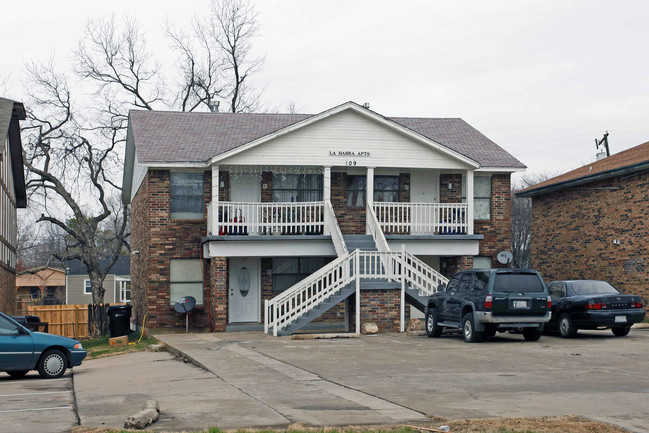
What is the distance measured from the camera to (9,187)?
127 feet

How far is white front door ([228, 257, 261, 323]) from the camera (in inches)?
1129

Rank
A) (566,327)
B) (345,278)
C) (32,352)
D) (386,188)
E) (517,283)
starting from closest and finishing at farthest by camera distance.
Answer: (32,352) < (517,283) < (566,327) < (345,278) < (386,188)

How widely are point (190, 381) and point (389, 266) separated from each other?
11.5 metres

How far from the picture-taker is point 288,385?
42.7ft

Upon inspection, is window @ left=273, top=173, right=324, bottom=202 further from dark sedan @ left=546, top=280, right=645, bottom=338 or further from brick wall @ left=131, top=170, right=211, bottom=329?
dark sedan @ left=546, top=280, right=645, bottom=338

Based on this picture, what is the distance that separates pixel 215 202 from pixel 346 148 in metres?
4.64

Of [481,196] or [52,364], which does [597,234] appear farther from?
[52,364]

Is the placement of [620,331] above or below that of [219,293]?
below

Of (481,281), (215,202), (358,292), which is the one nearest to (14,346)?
(481,281)

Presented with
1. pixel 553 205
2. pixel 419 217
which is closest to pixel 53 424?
pixel 419 217

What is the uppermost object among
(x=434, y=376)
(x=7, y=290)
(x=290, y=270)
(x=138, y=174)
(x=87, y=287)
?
(x=138, y=174)

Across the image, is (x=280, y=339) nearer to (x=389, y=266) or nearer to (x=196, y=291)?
(x=389, y=266)

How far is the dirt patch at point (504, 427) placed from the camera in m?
8.96

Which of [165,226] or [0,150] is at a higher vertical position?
[0,150]
